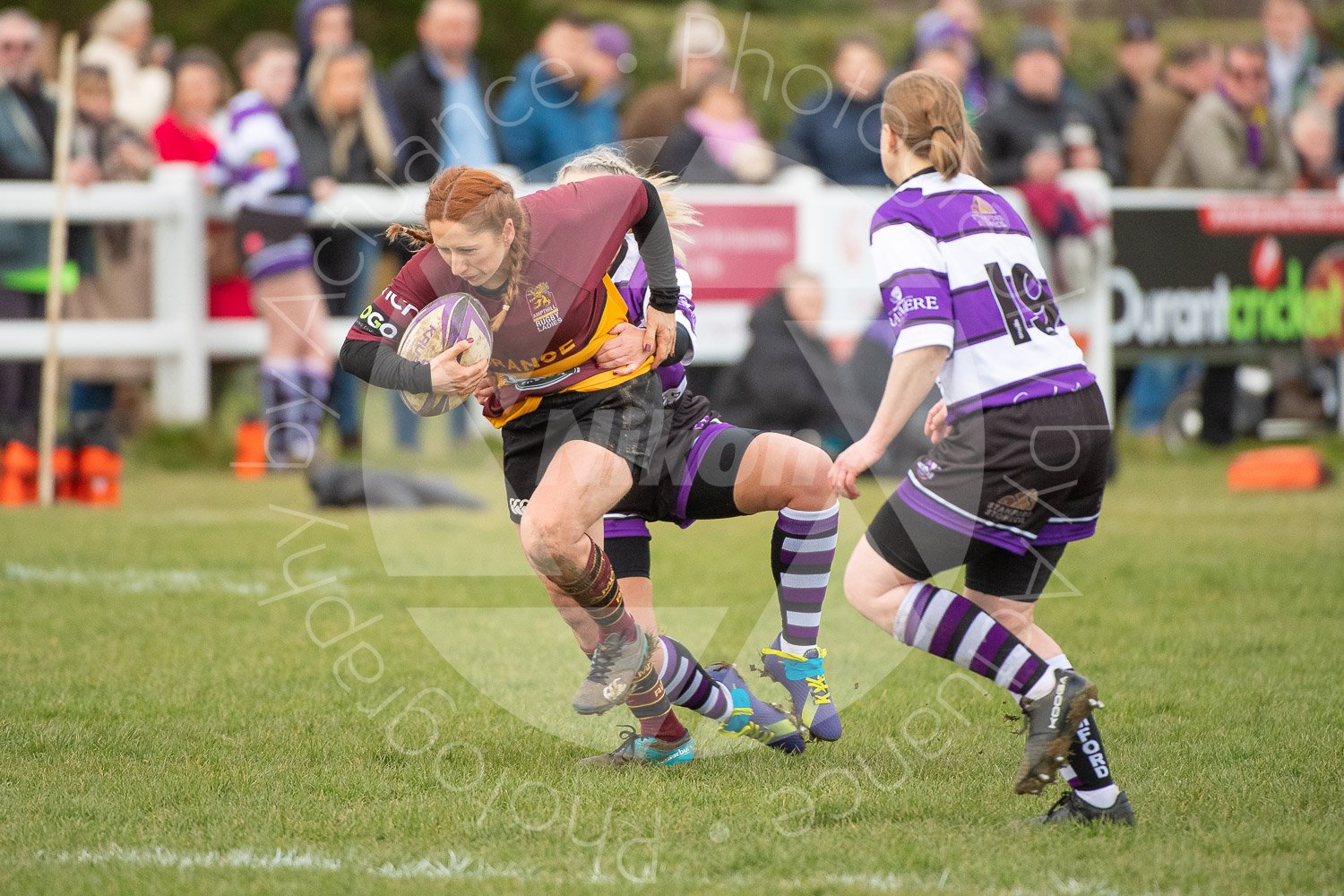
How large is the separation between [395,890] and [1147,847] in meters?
1.75

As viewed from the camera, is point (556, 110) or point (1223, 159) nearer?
point (556, 110)

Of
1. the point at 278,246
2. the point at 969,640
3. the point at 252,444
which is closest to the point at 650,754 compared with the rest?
the point at 969,640

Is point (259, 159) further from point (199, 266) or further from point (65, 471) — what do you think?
point (65, 471)

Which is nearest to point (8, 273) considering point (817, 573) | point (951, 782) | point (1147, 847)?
point (817, 573)

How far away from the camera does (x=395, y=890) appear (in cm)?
371

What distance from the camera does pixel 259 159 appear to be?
10734 mm

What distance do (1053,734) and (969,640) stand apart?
35 cm

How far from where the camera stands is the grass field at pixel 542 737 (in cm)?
392

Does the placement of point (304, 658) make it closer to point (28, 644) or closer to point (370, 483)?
point (28, 644)

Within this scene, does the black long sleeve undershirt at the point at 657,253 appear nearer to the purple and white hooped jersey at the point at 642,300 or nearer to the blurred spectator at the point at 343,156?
the purple and white hooped jersey at the point at 642,300

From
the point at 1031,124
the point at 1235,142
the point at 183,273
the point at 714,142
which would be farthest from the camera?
the point at 1235,142

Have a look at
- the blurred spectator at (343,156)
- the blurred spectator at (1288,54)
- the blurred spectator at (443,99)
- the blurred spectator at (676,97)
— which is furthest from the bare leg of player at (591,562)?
the blurred spectator at (1288,54)

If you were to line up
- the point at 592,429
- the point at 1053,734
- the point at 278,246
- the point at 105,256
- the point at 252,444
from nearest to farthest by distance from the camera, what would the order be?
1. the point at 1053,734
2. the point at 592,429
3. the point at 278,246
4. the point at 252,444
5. the point at 105,256

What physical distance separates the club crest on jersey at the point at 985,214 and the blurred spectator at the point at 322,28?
7509 mm
